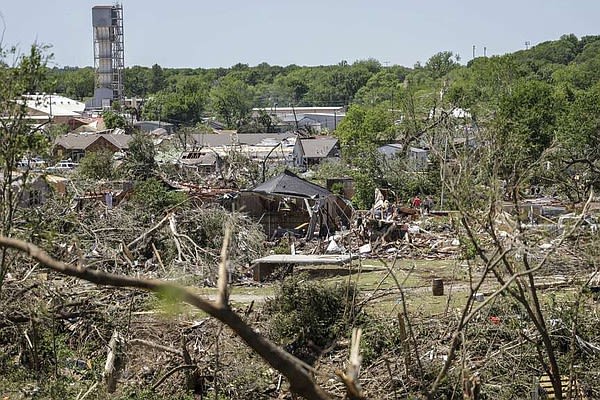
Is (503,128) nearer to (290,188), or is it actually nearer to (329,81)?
(290,188)

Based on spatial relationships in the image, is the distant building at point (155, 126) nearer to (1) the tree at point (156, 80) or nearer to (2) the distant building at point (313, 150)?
(2) the distant building at point (313, 150)

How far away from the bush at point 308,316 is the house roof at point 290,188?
23.6 feet

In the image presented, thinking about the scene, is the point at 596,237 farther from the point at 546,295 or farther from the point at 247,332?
the point at 247,332

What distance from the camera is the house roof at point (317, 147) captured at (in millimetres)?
42750

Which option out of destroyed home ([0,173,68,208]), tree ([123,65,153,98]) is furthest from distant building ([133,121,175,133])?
destroyed home ([0,173,68,208])

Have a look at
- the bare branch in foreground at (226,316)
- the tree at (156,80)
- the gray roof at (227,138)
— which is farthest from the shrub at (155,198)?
the tree at (156,80)

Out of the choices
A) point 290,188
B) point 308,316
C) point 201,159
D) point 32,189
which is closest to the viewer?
point 308,316

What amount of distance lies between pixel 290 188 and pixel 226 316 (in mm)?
15580

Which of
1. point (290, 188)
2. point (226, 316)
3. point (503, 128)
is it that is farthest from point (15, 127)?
point (290, 188)

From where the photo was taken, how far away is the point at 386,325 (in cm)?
988

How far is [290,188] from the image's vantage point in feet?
58.3

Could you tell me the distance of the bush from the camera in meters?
9.84

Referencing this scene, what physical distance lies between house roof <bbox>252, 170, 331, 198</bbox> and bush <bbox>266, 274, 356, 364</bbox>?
7.18 metres

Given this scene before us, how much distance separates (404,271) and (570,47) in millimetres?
90349
